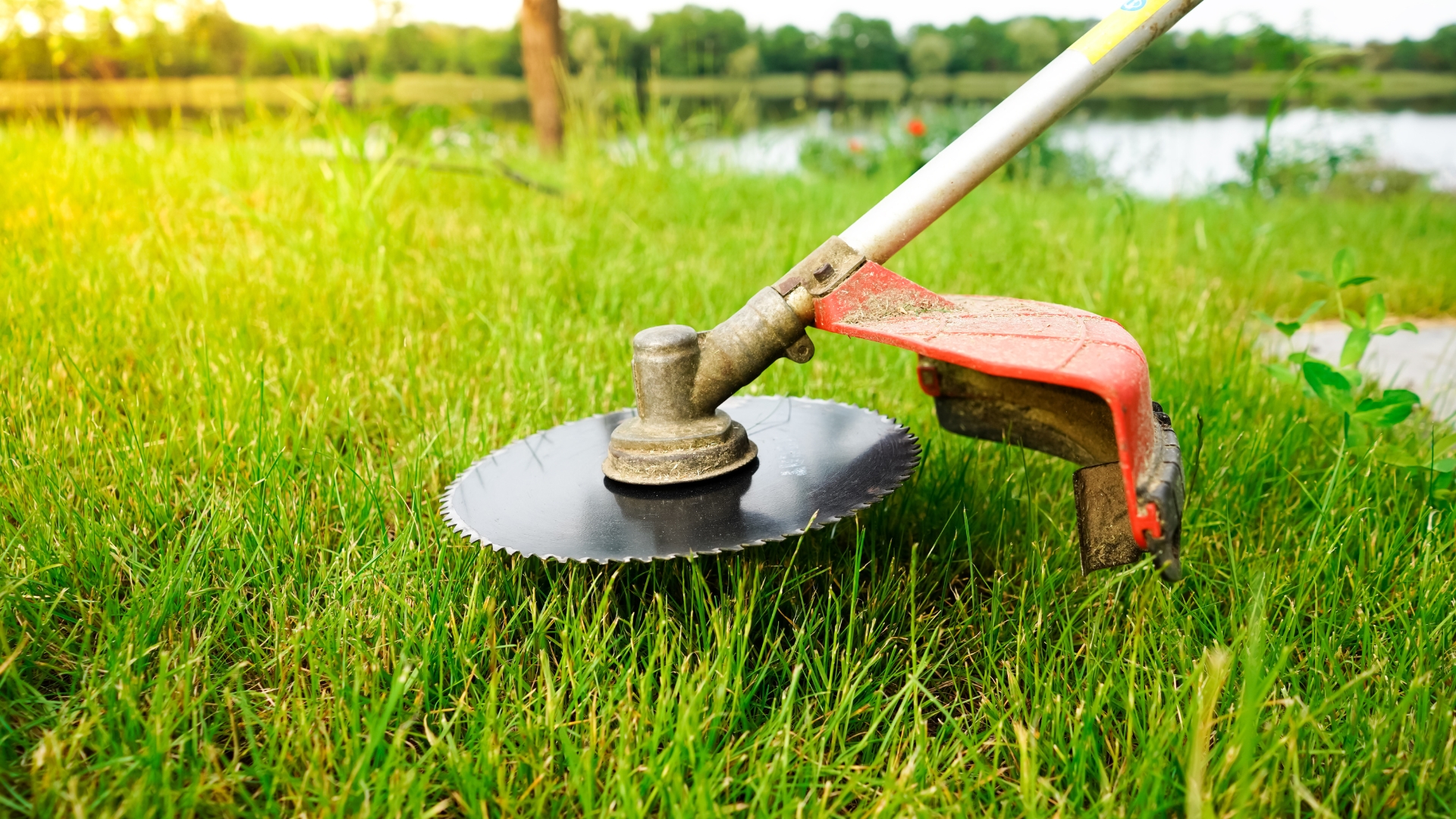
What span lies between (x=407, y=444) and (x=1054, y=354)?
1.46 metres

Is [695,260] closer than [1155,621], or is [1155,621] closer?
[1155,621]

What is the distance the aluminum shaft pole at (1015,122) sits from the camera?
1.23 m

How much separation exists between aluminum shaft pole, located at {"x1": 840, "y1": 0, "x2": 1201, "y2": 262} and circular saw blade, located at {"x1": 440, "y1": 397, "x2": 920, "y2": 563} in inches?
14.1

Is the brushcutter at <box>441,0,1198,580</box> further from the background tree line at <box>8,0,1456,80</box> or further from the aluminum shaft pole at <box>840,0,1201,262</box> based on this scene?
the background tree line at <box>8,0,1456,80</box>

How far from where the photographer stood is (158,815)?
996mm

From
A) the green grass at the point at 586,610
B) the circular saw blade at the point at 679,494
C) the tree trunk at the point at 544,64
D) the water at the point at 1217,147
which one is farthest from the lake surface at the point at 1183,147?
the circular saw blade at the point at 679,494

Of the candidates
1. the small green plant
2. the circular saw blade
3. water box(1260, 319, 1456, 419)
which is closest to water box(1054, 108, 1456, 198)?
water box(1260, 319, 1456, 419)

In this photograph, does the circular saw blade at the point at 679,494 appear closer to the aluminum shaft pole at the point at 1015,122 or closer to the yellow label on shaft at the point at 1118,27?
the aluminum shaft pole at the point at 1015,122

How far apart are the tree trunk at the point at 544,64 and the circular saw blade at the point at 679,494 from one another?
4.72 m

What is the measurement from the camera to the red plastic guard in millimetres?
984

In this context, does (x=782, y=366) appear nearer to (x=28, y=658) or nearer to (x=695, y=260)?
(x=695, y=260)

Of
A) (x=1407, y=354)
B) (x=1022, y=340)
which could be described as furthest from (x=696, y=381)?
(x=1407, y=354)

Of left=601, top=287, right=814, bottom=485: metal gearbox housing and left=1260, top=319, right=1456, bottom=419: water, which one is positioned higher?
left=601, top=287, right=814, bottom=485: metal gearbox housing

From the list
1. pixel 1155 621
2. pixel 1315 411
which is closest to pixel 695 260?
pixel 1315 411
